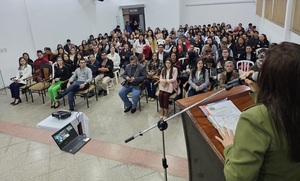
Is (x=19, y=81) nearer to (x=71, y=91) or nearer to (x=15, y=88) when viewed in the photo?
(x=15, y=88)

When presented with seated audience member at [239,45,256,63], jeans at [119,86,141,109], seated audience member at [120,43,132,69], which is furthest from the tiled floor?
seated audience member at [120,43,132,69]

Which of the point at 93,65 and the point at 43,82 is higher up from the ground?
the point at 93,65

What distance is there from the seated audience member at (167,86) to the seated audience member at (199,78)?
1.02 feet

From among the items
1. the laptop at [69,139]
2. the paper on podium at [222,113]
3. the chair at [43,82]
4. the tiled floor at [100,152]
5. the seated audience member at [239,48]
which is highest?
the paper on podium at [222,113]

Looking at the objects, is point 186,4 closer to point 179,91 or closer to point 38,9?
point 38,9

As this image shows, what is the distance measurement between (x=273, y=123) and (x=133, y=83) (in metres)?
4.14

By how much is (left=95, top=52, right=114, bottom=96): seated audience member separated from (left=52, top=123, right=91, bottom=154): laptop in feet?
7.89

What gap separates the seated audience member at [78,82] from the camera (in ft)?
16.6

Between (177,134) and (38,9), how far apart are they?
7063 mm

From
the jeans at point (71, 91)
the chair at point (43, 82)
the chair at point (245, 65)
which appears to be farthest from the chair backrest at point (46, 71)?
the chair at point (245, 65)

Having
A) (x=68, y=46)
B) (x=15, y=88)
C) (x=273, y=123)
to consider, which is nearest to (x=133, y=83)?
(x=15, y=88)

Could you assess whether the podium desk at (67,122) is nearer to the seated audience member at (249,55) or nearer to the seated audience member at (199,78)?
the seated audience member at (199,78)

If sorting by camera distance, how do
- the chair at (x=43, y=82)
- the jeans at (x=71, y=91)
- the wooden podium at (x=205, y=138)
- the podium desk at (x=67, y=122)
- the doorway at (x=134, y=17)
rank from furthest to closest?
the doorway at (x=134, y=17)
the chair at (x=43, y=82)
the jeans at (x=71, y=91)
the podium desk at (x=67, y=122)
the wooden podium at (x=205, y=138)

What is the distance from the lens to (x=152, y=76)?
5.25 meters
